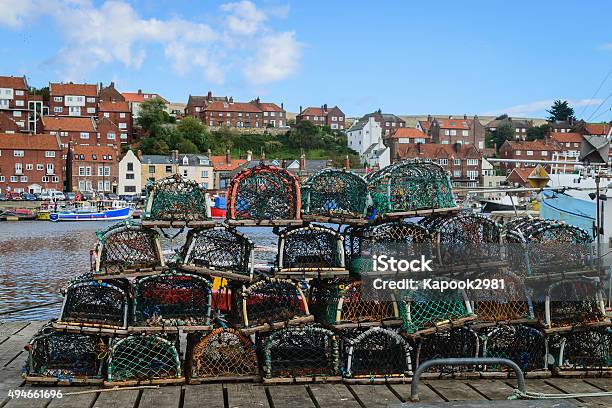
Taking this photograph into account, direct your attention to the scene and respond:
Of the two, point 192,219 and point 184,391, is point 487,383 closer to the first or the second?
point 184,391

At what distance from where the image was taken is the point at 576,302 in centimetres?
740

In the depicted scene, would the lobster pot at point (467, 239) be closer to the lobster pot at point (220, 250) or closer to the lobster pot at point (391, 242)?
the lobster pot at point (391, 242)

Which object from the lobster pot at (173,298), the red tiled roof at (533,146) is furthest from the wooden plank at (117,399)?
the red tiled roof at (533,146)

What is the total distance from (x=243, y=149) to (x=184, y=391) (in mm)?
91846

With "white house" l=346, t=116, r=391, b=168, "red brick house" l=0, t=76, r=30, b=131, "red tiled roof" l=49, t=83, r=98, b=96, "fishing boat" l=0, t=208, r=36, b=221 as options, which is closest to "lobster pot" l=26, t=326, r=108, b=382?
"fishing boat" l=0, t=208, r=36, b=221

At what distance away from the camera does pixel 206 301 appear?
706cm

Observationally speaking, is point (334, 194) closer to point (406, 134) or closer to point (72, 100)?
point (72, 100)

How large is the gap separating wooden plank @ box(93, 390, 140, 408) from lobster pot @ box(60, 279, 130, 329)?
2.01ft

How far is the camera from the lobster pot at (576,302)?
286 inches

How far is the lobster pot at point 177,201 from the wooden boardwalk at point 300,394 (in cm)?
168

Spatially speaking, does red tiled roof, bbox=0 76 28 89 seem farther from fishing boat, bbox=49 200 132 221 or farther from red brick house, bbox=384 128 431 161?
red brick house, bbox=384 128 431 161

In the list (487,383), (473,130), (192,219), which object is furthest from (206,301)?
(473,130)

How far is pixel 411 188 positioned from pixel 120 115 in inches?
3378

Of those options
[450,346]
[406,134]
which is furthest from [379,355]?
[406,134]
